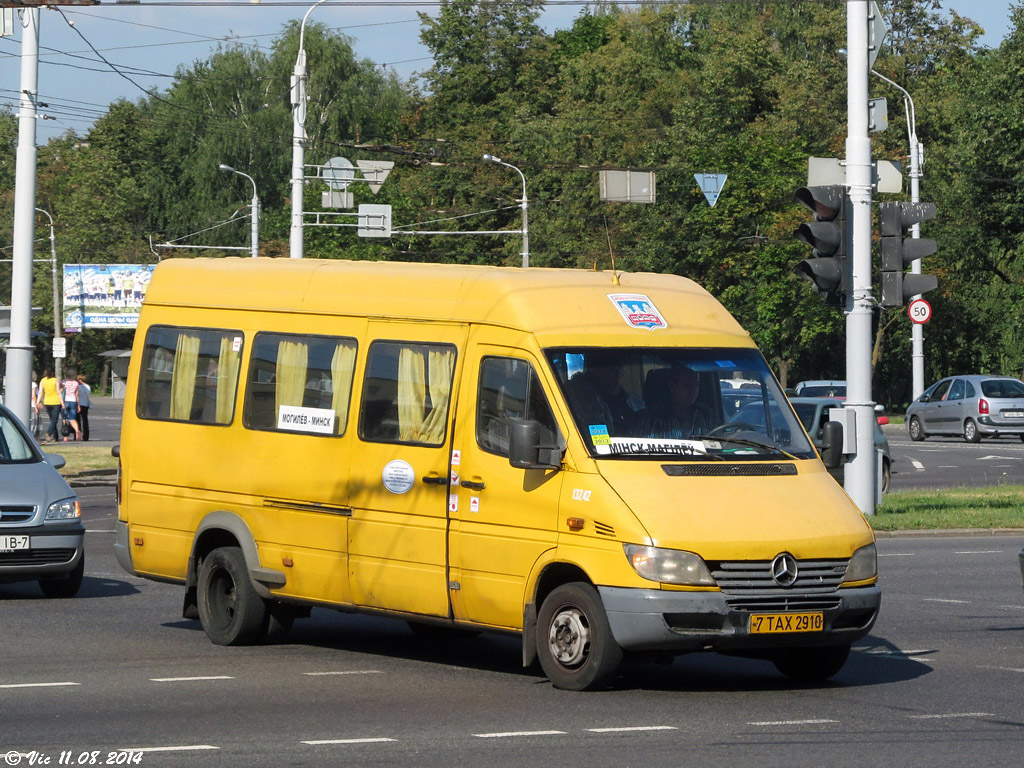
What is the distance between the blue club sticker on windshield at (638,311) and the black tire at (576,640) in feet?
5.90

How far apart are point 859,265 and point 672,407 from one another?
31.9ft

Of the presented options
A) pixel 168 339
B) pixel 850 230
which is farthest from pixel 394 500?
pixel 850 230

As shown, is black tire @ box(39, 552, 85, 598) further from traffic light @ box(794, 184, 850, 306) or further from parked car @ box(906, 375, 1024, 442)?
parked car @ box(906, 375, 1024, 442)

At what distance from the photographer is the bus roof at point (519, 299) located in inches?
425

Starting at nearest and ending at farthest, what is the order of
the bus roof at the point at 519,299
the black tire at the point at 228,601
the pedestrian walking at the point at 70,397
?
the bus roof at the point at 519,299
the black tire at the point at 228,601
the pedestrian walking at the point at 70,397

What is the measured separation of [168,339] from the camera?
1321 centimetres

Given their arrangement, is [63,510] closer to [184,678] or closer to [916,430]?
[184,678]

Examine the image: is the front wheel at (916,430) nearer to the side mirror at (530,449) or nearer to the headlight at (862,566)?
the headlight at (862,566)

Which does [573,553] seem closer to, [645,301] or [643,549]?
[643,549]

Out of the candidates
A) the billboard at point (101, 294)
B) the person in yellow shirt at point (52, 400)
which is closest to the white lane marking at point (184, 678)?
the person in yellow shirt at point (52, 400)

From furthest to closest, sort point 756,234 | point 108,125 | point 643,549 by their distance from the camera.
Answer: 1. point 108,125
2. point 756,234
3. point 643,549

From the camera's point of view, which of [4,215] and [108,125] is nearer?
[108,125]

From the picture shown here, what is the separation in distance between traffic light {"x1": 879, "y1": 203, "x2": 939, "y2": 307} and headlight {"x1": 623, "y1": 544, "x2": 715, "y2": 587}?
9.46 metres

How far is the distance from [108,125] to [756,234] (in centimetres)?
5035
